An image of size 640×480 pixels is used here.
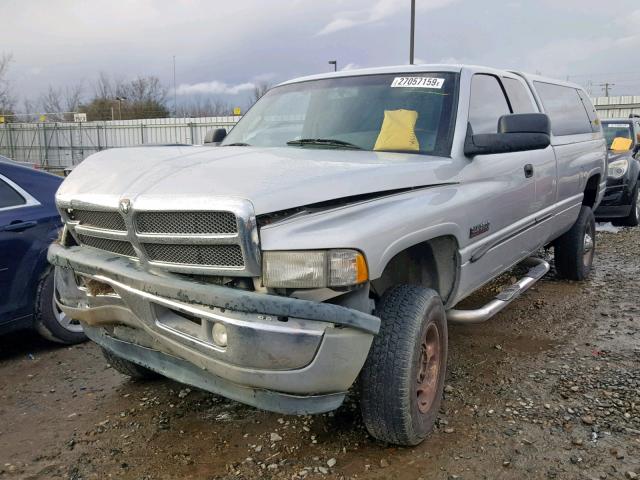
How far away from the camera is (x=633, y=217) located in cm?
932

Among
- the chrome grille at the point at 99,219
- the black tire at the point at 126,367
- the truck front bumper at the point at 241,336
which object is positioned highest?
the chrome grille at the point at 99,219

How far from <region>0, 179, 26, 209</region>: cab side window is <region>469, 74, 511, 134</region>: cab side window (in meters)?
3.31

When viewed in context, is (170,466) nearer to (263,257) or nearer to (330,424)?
(330,424)

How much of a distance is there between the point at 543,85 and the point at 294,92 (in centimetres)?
247

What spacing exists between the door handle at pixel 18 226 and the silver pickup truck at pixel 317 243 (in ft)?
3.62

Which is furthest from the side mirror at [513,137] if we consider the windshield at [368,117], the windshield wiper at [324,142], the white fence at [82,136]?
the white fence at [82,136]

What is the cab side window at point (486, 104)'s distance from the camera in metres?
3.60

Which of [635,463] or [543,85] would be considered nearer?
[635,463]

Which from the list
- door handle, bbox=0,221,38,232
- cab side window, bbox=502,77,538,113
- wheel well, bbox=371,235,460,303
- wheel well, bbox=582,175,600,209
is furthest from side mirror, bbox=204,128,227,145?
wheel well, bbox=582,175,600,209

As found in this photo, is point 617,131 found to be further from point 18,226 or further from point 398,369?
point 18,226

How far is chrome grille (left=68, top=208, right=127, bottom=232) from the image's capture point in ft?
8.64

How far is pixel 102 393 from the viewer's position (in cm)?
362

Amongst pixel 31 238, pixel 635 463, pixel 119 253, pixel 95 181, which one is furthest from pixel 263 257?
pixel 31 238

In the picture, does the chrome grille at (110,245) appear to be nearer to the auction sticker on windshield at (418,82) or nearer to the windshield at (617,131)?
the auction sticker on windshield at (418,82)
